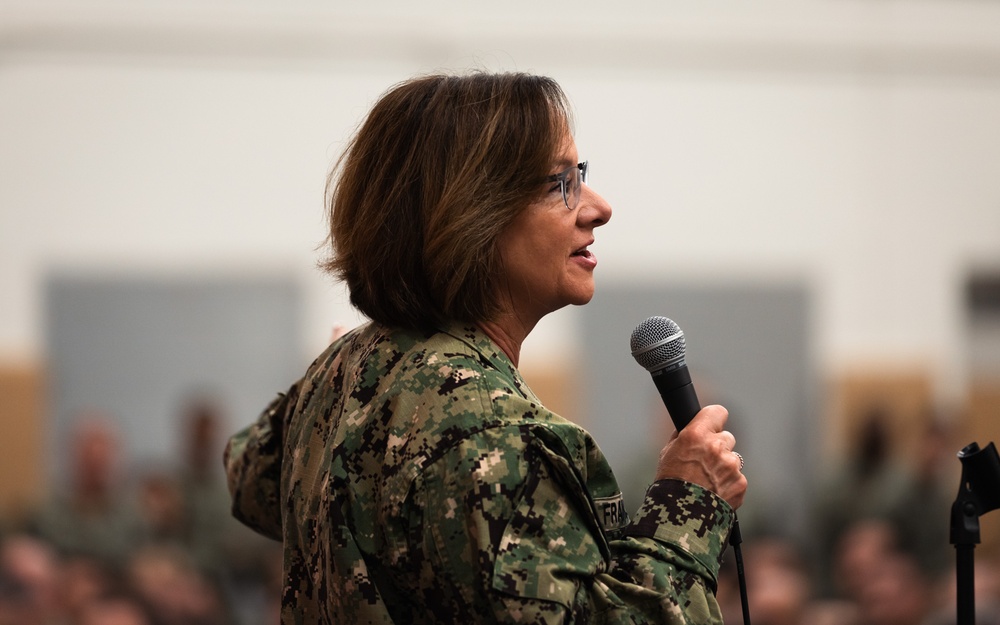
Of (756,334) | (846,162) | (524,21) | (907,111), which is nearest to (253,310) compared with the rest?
(524,21)

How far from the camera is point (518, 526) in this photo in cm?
160

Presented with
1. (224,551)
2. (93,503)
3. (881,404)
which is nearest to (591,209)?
(224,551)

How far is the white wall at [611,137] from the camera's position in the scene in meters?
7.80

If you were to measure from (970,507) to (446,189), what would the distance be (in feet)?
3.09

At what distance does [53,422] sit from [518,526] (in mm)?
6492

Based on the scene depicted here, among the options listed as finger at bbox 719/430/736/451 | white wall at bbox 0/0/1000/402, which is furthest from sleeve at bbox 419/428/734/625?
white wall at bbox 0/0/1000/402

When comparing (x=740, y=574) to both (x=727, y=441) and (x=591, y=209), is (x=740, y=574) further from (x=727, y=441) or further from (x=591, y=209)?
(x=591, y=209)

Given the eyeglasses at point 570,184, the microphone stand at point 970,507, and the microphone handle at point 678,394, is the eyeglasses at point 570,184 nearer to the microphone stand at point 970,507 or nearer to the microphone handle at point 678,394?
the microphone handle at point 678,394

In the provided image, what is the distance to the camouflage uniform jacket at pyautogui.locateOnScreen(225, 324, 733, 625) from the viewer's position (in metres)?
1.59

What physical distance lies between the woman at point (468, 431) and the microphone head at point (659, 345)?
131 millimetres

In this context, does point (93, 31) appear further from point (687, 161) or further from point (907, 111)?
point (907, 111)

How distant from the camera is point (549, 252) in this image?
1.85 m

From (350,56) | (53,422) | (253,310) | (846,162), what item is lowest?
(53,422)

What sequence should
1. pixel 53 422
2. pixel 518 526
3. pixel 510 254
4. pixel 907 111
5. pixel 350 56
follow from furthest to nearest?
pixel 907 111 → pixel 350 56 → pixel 53 422 → pixel 510 254 → pixel 518 526
